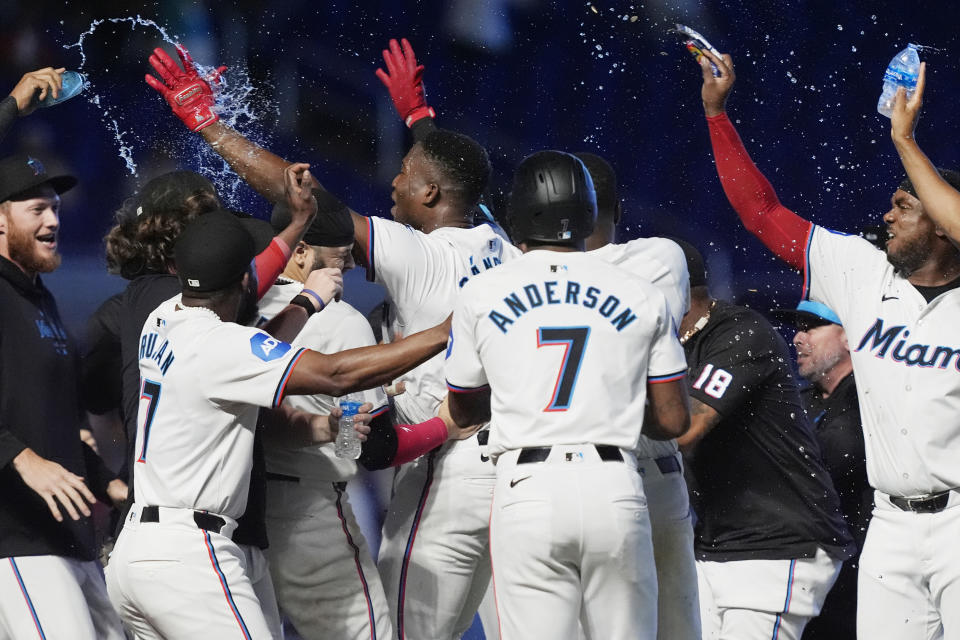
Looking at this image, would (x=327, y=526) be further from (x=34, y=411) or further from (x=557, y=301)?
(x=557, y=301)

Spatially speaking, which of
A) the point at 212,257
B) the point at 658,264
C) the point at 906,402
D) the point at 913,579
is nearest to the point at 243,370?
the point at 212,257

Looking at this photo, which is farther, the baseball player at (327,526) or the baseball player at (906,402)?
the baseball player at (327,526)

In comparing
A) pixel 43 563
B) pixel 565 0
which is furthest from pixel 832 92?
pixel 43 563

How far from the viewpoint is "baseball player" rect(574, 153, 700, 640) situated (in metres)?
3.97

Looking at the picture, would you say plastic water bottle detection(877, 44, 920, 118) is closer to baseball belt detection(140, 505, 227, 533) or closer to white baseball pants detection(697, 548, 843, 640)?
white baseball pants detection(697, 548, 843, 640)

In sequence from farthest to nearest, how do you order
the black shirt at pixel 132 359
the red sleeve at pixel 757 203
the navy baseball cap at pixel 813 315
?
1. the navy baseball cap at pixel 813 315
2. the red sleeve at pixel 757 203
3. the black shirt at pixel 132 359

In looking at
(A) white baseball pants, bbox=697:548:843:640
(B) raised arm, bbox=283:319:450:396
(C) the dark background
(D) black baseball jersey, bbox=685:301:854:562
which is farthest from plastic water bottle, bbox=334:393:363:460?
(C) the dark background

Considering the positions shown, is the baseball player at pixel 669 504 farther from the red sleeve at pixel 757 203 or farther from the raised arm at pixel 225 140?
the raised arm at pixel 225 140

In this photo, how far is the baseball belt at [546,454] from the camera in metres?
3.23

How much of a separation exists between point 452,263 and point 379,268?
0.93ft

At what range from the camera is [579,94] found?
8.23 m

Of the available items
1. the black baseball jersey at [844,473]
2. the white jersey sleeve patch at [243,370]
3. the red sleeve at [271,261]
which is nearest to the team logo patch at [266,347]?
the white jersey sleeve patch at [243,370]

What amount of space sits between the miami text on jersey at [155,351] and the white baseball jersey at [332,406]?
528 millimetres

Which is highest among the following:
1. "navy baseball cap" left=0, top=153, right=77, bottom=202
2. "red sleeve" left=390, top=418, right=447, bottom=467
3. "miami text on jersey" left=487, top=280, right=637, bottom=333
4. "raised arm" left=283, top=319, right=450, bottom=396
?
"miami text on jersey" left=487, top=280, right=637, bottom=333
